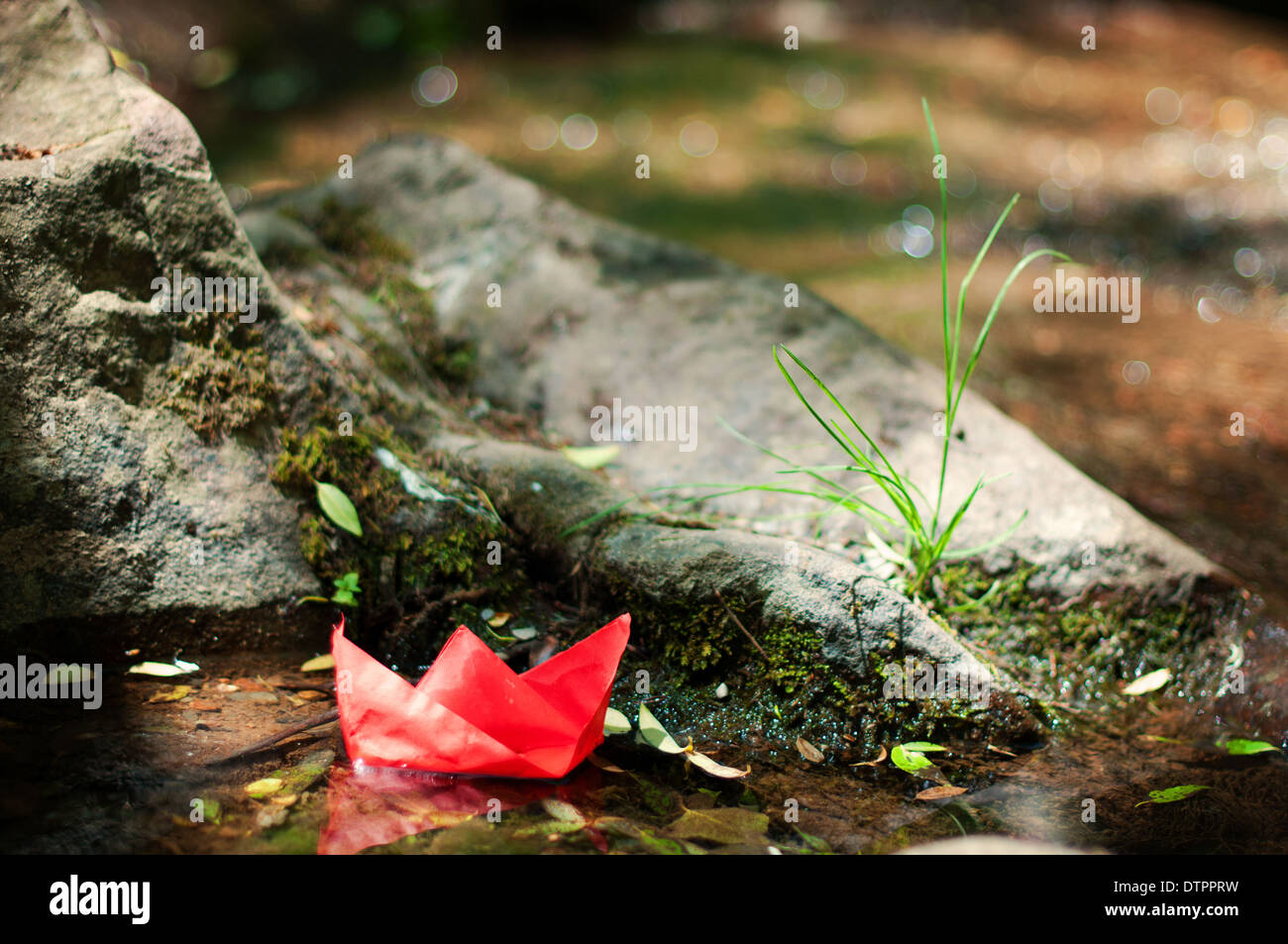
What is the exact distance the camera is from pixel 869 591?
2.30 metres

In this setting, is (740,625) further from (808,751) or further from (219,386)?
(219,386)

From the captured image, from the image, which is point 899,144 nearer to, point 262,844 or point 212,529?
point 212,529

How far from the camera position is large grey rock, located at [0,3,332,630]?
2232 mm

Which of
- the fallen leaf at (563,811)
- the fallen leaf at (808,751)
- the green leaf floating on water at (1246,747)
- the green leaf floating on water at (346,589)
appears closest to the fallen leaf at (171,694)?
the green leaf floating on water at (346,589)

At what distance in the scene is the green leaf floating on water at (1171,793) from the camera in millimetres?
2117

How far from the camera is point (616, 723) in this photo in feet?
7.20

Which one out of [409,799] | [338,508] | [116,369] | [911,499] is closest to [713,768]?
[409,799]

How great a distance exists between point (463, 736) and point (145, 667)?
857 mm

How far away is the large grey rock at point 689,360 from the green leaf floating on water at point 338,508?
925 mm

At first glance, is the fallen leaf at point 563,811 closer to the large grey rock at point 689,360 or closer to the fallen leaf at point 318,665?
the fallen leaf at point 318,665

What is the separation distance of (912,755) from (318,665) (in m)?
1.41

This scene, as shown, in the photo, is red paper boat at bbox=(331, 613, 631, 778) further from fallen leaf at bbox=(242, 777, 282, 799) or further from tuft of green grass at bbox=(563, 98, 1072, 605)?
tuft of green grass at bbox=(563, 98, 1072, 605)
